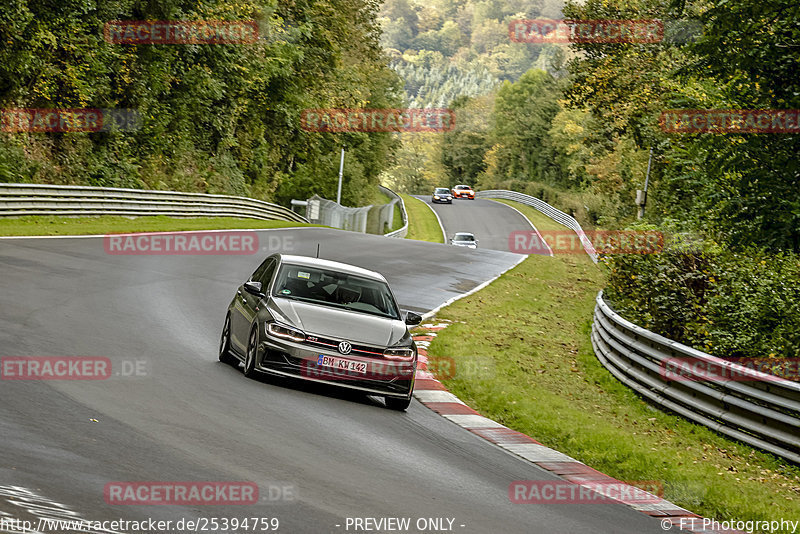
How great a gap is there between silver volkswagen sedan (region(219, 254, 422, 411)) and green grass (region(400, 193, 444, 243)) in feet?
183

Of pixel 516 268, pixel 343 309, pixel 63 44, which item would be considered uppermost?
pixel 63 44

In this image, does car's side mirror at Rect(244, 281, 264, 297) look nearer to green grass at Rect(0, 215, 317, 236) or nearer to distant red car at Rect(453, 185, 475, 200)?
green grass at Rect(0, 215, 317, 236)

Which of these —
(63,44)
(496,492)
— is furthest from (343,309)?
(63,44)

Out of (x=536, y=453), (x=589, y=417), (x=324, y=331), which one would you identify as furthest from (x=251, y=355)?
(x=589, y=417)

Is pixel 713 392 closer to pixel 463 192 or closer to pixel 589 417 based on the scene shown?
pixel 589 417

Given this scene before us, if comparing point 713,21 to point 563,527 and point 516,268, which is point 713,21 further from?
point 516,268

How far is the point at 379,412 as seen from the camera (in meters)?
10.6

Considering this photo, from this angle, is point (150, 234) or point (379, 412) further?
point (150, 234)

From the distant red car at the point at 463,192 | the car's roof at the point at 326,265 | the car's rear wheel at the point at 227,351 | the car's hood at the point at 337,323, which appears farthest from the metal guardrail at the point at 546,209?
the car's hood at the point at 337,323

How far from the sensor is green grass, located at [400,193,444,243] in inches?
2813

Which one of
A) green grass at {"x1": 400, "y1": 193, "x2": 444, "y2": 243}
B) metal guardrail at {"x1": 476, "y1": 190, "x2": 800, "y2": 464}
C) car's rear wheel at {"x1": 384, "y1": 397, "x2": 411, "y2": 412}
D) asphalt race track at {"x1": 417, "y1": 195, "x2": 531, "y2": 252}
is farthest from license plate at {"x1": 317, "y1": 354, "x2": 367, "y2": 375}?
green grass at {"x1": 400, "y1": 193, "x2": 444, "y2": 243}

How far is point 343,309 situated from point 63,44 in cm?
2675

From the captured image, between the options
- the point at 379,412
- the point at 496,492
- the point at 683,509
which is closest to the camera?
the point at 496,492

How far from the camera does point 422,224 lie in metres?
77.9
